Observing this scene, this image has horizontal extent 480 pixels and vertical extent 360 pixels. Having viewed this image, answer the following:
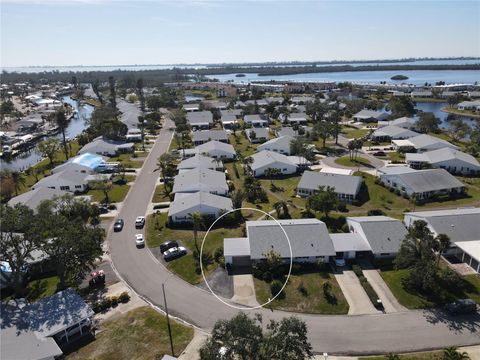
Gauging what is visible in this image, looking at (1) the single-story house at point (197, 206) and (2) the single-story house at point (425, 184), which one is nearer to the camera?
(1) the single-story house at point (197, 206)

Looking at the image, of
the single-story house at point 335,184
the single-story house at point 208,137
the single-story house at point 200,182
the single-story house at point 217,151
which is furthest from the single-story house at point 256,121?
the single-story house at point 335,184

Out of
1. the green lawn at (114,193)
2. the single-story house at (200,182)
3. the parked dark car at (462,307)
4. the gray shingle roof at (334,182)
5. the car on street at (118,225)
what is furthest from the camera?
the green lawn at (114,193)

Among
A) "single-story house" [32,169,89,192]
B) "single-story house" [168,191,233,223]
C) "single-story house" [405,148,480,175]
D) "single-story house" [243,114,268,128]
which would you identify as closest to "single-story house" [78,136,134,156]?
"single-story house" [32,169,89,192]

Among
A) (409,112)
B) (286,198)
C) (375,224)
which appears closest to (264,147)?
(286,198)

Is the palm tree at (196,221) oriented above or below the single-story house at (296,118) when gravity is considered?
below

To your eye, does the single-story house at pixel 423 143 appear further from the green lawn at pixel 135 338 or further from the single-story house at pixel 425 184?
the green lawn at pixel 135 338

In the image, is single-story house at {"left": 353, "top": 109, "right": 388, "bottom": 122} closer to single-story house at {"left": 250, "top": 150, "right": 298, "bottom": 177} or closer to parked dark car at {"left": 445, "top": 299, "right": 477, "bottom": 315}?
single-story house at {"left": 250, "top": 150, "right": 298, "bottom": 177}

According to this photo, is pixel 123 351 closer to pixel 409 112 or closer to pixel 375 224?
pixel 375 224
